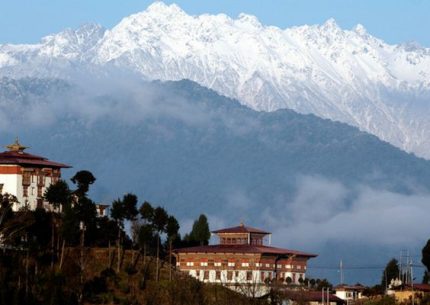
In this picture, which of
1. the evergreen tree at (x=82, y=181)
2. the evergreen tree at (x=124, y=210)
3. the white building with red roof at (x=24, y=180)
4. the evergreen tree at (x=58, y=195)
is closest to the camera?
the evergreen tree at (x=58, y=195)

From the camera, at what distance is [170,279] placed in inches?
6890

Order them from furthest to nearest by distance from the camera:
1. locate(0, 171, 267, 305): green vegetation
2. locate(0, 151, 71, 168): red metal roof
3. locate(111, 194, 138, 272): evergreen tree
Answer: locate(0, 151, 71, 168): red metal roof → locate(111, 194, 138, 272): evergreen tree → locate(0, 171, 267, 305): green vegetation

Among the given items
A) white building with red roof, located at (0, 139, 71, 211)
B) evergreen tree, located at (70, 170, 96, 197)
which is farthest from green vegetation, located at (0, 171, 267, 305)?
white building with red roof, located at (0, 139, 71, 211)

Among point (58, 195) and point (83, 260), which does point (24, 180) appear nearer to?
point (58, 195)

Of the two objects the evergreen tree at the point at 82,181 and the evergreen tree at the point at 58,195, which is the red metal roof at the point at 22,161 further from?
A: the evergreen tree at the point at 58,195

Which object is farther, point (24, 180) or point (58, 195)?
point (24, 180)

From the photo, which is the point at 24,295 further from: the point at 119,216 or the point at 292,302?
the point at 292,302

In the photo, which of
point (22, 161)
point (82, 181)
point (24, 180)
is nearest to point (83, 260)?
point (82, 181)

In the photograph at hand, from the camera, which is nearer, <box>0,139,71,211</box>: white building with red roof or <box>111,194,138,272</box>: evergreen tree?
<box>111,194,138,272</box>: evergreen tree

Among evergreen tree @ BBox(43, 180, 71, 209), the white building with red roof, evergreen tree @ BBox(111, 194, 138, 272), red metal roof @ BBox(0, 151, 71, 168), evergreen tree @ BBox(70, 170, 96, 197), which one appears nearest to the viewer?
evergreen tree @ BBox(43, 180, 71, 209)

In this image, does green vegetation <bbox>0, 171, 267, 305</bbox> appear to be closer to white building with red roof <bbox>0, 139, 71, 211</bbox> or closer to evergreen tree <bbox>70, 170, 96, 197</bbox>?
evergreen tree <bbox>70, 170, 96, 197</bbox>

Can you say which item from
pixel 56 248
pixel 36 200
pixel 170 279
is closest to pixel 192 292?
pixel 170 279

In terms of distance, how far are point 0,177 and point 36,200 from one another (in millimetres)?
5601

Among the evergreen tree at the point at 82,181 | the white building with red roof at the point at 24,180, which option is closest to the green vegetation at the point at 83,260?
the evergreen tree at the point at 82,181
